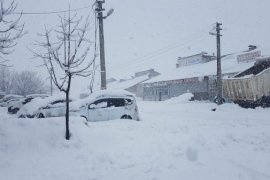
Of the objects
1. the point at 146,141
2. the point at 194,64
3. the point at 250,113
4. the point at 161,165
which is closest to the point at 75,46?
the point at 146,141

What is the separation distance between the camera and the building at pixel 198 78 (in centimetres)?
3891

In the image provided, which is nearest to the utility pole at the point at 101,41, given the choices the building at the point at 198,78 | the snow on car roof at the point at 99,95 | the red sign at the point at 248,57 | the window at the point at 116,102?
the snow on car roof at the point at 99,95

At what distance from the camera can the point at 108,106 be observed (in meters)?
15.3

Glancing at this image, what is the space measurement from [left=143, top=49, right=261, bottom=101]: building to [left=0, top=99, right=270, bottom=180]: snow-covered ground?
1017 inches

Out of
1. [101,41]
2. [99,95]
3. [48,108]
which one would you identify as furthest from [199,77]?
[99,95]

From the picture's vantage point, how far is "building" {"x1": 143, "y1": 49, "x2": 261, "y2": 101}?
3891cm

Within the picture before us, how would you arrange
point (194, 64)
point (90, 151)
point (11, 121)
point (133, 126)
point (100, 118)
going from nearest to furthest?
point (90, 151)
point (11, 121)
point (133, 126)
point (100, 118)
point (194, 64)

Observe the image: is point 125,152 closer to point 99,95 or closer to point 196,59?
point 99,95

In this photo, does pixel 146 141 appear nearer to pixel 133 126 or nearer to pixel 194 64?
pixel 133 126

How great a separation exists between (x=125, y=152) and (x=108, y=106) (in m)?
6.38

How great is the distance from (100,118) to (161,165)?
7155 millimetres

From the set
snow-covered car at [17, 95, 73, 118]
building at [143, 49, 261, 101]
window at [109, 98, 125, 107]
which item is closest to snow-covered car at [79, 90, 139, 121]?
window at [109, 98, 125, 107]

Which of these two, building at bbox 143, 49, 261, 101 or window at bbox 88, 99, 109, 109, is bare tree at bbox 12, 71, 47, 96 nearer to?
building at bbox 143, 49, 261, 101

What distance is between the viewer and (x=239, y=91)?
24.0m
